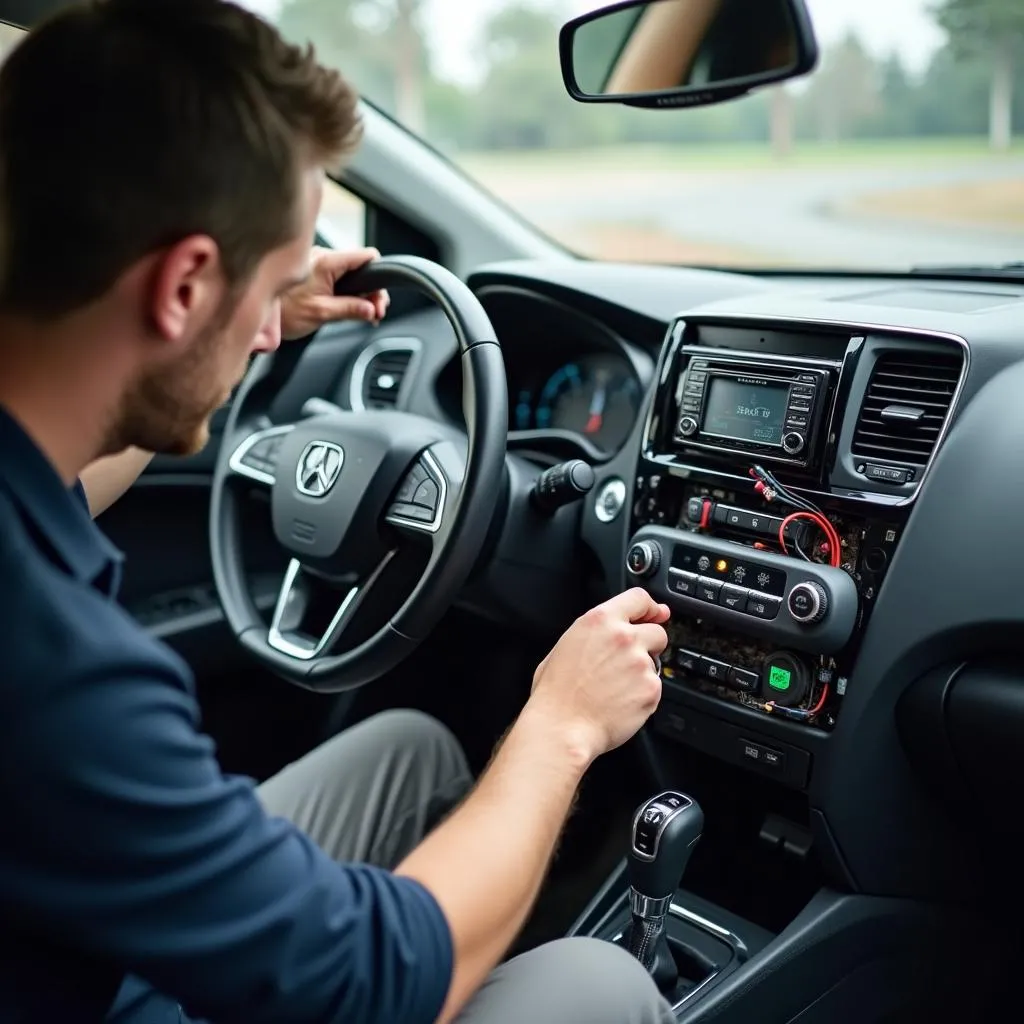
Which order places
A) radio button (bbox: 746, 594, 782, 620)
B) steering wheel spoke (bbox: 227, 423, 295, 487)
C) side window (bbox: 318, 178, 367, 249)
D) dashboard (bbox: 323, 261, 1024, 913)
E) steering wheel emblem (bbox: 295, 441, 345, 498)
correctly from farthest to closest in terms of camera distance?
side window (bbox: 318, 178, 367, 249)
steering wheel spoke (bbox: 227, 423, 295, 487)
steering wheel emblem (bbox: 295, 441, 345, 498)
radio button (bbox: 746, 594, 782, 620)
dashboard (bbox: 323, 261, 1024, 913)

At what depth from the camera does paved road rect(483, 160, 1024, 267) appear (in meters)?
2.38

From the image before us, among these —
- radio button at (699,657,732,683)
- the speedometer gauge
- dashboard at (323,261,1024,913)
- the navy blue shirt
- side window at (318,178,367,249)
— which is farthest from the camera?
side window at (318,178,367,249)

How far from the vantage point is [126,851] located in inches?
32.3

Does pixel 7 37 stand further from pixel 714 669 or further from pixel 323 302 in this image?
pixel 714 669

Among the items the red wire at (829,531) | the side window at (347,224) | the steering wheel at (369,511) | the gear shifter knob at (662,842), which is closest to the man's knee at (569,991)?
the gear shifter knob at (662,842)

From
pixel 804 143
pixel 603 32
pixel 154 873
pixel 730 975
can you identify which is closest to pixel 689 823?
pixel 730 975

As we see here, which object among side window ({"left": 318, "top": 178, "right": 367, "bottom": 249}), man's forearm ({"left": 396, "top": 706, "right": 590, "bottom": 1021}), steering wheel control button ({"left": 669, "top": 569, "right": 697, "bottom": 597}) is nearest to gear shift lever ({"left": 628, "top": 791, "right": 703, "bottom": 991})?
steering wheel control button ({"left": 669, "top": 569, "right": 697, "bottom": 597})

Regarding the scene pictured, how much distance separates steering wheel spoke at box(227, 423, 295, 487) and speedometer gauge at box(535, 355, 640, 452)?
0.53 m

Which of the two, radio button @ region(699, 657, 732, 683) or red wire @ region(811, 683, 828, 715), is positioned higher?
red wire @ region(811, 683, 828, 715)

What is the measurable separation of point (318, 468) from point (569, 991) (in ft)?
3.18

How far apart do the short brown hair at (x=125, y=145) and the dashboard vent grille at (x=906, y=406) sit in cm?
96

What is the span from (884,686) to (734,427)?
1.39ft

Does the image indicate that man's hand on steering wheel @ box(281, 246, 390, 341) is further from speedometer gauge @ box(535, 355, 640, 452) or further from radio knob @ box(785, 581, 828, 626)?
radio knob @ box(785, 581, 828, 626)

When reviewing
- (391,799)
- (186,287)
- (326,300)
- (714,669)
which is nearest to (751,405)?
(714,669)
